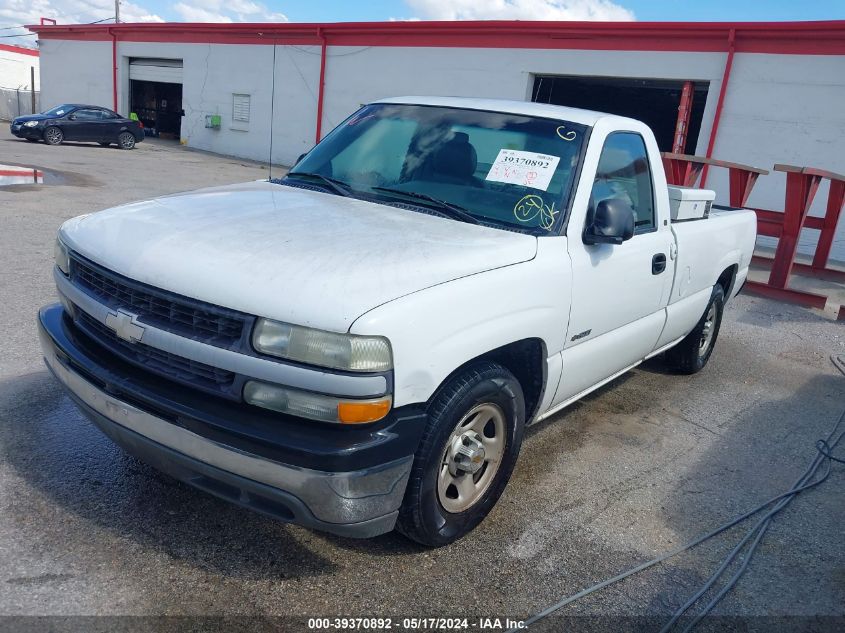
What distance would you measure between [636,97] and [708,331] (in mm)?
17638

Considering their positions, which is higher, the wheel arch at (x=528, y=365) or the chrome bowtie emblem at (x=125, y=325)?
the chrome bowtie emblem at (x=125, y=325)

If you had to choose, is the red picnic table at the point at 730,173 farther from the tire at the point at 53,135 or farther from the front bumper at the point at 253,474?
the tire at the point at 53,135

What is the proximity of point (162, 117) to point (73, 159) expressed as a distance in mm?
15451

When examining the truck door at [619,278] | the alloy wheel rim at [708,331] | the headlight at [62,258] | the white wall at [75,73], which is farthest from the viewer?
the white wall at [75,73]

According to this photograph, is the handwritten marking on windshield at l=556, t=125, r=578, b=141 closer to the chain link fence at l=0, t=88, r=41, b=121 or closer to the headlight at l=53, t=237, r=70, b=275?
the headlight at l=53, t=237, r=70, b=275

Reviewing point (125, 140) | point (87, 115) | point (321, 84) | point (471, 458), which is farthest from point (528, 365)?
point (125, 140)

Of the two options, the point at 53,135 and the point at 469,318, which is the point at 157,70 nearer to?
the point at 53,135

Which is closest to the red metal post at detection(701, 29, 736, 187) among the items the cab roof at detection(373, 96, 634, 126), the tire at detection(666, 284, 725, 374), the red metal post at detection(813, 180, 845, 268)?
the red metal post at detection(813, 180, 845, 268)

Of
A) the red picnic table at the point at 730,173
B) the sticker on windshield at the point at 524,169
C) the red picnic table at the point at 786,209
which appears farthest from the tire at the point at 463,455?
the red picnic table at the point at 730,173

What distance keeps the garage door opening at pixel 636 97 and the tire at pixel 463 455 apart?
15924 millimetres

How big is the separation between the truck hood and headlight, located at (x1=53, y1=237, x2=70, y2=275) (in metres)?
0.06

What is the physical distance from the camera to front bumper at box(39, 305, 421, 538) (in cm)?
243

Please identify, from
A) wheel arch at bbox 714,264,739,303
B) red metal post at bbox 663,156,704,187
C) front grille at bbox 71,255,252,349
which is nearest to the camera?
front grille at bbox 71,255,252,349

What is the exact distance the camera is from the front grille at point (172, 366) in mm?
2516
